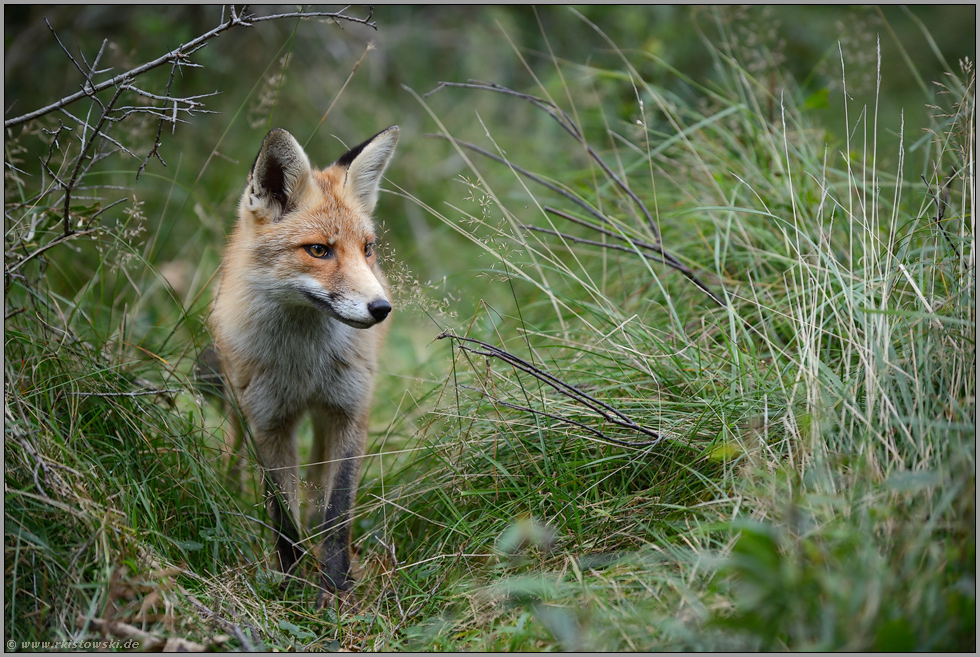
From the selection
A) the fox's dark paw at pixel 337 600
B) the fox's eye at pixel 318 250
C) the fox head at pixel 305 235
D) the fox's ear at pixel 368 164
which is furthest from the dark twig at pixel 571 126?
the fox's dark paw at pixel 337 600

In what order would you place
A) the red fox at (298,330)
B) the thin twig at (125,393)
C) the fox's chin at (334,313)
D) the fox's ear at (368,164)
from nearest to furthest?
1. the thin twig at (125,393)
2. the fox's chin at (334,313)
3. the red fox at (298,330)
4. the fox's ear at (368,164)

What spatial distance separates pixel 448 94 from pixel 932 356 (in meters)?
6.53

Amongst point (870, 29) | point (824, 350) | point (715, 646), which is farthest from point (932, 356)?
point (870, 29)

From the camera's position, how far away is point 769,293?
3.24 m

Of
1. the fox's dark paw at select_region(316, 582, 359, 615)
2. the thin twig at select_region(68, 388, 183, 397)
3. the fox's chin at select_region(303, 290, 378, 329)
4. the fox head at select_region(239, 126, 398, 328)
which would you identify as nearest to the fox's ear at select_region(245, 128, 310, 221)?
the fox head at select_region(239, 126, 398, 328)

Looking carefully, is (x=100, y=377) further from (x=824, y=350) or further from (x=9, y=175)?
(x=824, y=350)

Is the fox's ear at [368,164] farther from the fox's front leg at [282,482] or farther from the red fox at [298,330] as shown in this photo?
the fox's front leg at [282,482]

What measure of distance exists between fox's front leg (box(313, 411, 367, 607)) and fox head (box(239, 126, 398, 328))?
0.68 metres

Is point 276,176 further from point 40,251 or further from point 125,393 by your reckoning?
point 125,393

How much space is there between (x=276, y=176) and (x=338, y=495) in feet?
5.03

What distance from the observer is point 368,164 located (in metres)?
3.40

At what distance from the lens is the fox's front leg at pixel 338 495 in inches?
117

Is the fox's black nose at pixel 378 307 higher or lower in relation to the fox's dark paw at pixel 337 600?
higher

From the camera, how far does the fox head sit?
288 centimetres
